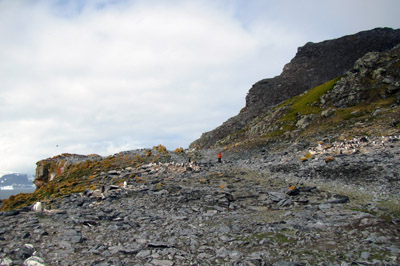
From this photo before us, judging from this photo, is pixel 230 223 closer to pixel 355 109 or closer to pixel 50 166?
pixel 355 109

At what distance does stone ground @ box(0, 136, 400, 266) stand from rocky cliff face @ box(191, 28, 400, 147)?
7054 centimetres

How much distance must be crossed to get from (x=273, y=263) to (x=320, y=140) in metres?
29.2

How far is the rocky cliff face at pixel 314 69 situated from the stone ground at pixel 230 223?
70542mm

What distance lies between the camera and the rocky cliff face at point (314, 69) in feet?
317

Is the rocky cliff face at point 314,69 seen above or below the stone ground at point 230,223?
above

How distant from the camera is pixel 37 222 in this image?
13688mm

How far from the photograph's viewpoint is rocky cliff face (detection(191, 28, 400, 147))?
3809 inches

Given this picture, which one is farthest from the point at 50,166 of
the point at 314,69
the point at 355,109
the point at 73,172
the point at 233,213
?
the point at 314,69

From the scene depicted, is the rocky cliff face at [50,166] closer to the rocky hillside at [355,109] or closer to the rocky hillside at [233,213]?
the rocky hillside at [233,213]

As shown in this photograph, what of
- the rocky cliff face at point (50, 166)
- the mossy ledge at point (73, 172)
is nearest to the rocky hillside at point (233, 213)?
the mossy ledge at point (73, 172)

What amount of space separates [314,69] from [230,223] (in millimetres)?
102439

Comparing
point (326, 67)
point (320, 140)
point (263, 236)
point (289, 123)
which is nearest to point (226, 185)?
point (263, 236)

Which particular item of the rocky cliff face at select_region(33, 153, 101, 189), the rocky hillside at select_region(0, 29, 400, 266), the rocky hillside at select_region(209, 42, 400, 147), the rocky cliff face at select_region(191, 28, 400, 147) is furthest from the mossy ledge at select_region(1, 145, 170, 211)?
the rocky cliff face at select_region(191, 28, 400, 147)

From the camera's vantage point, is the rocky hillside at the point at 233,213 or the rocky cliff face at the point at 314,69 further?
the rocky cliff face at the point at 314,69
